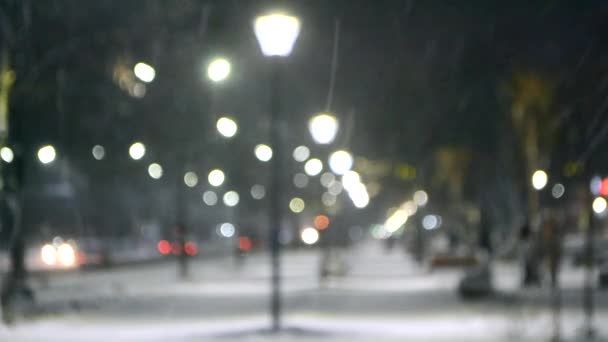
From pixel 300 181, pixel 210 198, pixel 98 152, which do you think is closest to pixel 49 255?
pixel 98 152

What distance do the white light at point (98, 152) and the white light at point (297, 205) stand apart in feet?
179

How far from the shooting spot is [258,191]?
92250 mm

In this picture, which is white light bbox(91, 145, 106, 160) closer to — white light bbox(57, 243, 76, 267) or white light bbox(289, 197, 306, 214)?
white light bbox(57, 243, 76, 267)

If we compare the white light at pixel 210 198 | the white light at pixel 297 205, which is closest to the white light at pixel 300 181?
the white light at pixel 297 205

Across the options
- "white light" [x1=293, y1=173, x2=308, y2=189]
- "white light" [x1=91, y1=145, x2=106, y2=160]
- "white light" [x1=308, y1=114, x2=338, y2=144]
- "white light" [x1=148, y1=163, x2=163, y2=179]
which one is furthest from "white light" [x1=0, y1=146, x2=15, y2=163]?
"white light" [x1=293, y1=173, x2=308, y2=189]

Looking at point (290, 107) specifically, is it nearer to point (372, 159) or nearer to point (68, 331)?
point (372, 159)

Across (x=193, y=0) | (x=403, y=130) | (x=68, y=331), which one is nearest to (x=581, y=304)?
(x=68, y=331)

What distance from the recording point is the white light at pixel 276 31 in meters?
17.2

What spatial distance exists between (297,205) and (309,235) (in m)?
3.52

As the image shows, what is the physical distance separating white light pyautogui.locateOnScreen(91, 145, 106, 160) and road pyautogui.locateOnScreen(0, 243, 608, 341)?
498cm

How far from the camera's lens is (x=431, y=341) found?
62.6ft

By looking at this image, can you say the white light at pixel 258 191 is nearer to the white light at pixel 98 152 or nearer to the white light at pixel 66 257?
the white light at pixel 66 257

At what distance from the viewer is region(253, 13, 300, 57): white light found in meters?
17.2

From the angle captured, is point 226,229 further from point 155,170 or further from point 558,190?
point 558,190
